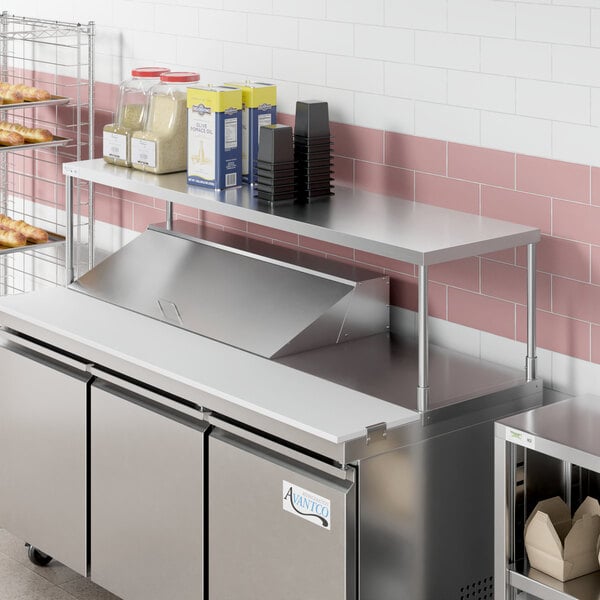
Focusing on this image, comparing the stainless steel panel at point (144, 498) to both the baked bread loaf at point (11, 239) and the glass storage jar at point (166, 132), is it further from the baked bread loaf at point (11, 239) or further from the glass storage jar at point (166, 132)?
the baked bread loaf at point (11, 239)

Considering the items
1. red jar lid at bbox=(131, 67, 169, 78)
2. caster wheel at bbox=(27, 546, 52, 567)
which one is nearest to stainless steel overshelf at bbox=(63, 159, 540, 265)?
red jar lid at bbox=(131, 67, 169, 78)

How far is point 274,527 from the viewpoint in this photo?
9.41 ft

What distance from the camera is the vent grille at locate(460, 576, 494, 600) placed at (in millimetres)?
2961

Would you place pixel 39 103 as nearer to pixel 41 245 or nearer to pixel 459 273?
pixel 41 245

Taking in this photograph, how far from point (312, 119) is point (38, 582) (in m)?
1.66

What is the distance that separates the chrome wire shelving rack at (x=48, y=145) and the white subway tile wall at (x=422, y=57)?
41 centimetres

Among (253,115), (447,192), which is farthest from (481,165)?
(253,115)

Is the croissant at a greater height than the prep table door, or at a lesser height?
greater

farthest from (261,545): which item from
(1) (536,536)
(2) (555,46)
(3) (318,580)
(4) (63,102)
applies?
(4) (63,102)

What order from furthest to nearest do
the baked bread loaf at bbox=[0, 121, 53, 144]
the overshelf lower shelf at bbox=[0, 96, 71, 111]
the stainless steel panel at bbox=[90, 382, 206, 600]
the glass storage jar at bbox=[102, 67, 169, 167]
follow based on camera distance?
1. the baked bread loaf at bbox=[0, 121, 53, 144]
2. the overshelf lower shelf at bbox=[0, 96, 71, 111]
3. the glass storage jar at bbox=[102, 67, 169, 167]
4. the stainless steel panel at bbox=[90, 382, 206, 600]

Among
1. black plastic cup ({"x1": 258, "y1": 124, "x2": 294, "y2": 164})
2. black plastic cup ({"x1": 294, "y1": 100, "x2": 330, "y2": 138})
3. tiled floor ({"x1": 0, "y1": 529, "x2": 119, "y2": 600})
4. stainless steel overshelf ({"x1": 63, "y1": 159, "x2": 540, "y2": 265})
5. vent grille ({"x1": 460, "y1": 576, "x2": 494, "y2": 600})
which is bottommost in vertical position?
tiled floor ({"x1": 0, "y1": 529, "x2": 119, "y2": 600})

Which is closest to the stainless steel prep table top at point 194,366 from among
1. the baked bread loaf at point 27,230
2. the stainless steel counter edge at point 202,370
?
the stainless steel counter edge at point 202,370

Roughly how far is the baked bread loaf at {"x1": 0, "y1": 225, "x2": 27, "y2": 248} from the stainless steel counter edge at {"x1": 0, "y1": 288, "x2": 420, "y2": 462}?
1.64ft

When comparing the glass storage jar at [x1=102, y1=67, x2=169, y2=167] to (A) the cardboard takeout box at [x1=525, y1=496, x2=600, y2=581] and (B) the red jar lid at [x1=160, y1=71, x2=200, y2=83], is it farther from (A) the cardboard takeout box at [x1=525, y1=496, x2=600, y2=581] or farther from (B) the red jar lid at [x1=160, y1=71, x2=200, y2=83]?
(A) the cardboard takeout box at [x1=525, y1=496, x2=600, y2=581]
